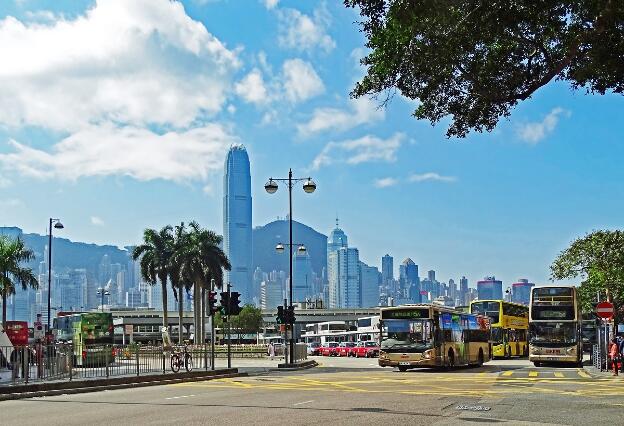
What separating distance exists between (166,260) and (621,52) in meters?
75.6

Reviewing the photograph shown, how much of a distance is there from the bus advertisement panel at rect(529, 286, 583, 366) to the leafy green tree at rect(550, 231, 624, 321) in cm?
1971

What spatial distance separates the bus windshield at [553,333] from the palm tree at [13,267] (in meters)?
34.8

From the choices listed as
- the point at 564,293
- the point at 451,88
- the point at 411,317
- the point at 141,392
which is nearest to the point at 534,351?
the point at 564,293

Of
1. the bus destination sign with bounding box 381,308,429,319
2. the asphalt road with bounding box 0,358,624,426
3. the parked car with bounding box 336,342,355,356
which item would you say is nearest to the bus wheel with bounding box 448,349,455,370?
the bus destination sign with bounding box 381,308,429,319

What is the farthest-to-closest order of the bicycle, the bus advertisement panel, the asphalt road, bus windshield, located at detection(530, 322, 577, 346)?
bus windshield, located at detection(530, 322, 577, 346) < the bus advertisement panel < the bicycle < the asphalt road

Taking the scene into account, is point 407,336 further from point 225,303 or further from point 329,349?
point 329,349

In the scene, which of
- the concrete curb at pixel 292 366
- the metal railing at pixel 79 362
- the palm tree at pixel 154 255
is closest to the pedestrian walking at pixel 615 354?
the concrete curb at pixel 292 366

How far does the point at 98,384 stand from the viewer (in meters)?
27.2

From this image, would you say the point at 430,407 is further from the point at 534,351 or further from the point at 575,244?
the point at 575,244

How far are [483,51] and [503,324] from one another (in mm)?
43496

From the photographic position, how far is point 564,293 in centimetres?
4075

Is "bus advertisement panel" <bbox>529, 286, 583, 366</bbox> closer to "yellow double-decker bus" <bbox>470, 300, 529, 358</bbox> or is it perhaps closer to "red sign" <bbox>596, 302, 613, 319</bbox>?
"red sign" <bbox>596, 302, 613, 319</bbox>

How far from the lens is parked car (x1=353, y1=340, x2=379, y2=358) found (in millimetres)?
72750

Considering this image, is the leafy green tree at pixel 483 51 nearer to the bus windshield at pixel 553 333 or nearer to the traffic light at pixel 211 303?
the traffic light at pixel 211 303
